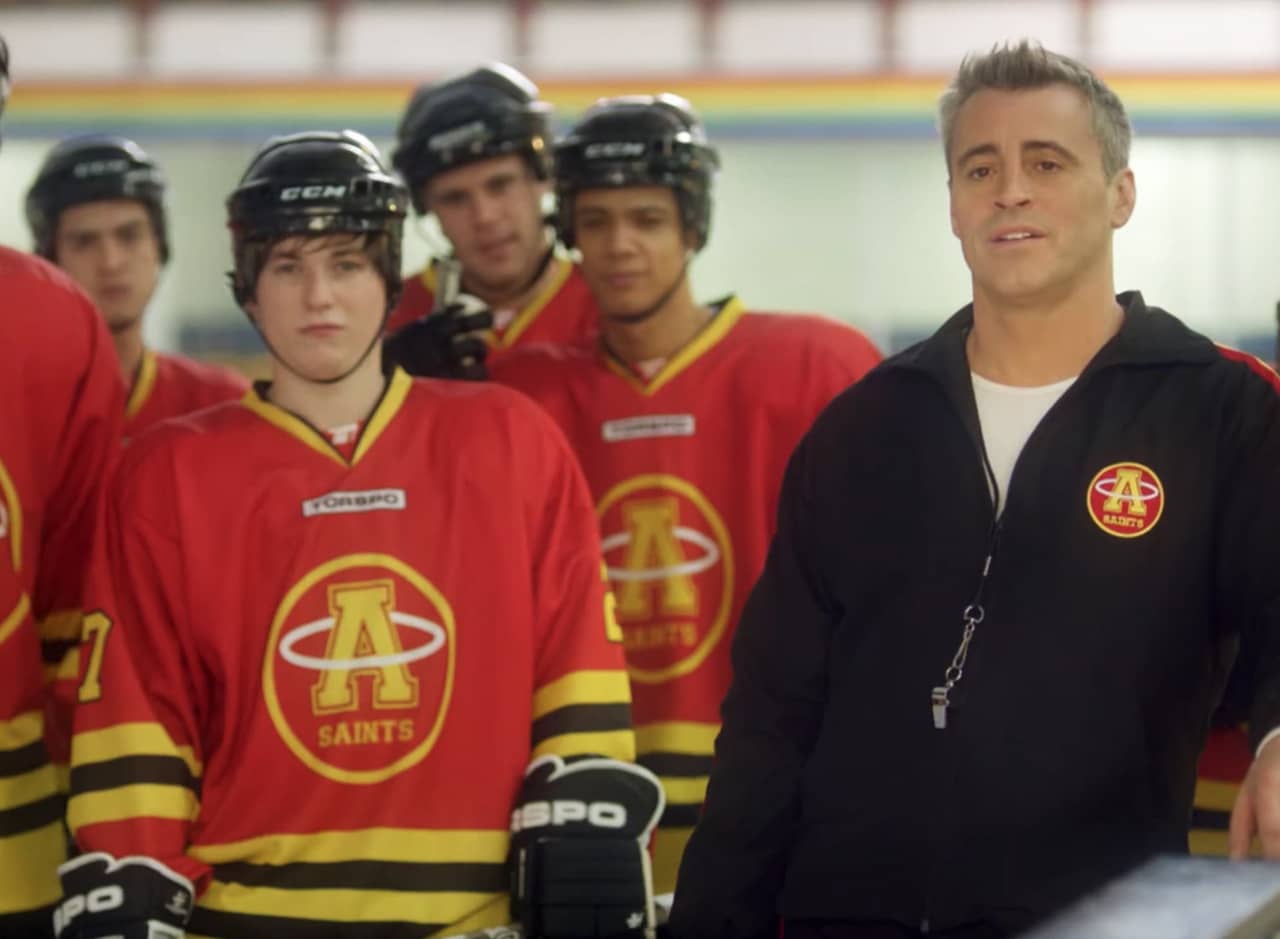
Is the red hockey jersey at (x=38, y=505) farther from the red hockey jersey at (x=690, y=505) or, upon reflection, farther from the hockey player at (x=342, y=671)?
the red hockey jersey at (x=690, y=505)

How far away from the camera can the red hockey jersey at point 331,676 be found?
231 cm

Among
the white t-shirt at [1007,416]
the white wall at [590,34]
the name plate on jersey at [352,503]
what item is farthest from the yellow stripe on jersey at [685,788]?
the white wall at [590,34]

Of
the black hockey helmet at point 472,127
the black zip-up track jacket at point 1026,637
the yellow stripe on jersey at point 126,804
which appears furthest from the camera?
the black hockey helmet at point 472,127

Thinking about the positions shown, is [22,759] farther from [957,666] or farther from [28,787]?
[957,666]

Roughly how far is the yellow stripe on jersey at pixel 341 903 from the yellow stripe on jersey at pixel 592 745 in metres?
0.19

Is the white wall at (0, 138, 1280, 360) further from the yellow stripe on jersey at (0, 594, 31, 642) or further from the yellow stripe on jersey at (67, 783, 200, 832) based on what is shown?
the yellow stripe on jersey at (67, 783, 200, 832)

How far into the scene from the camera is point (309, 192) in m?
2.45

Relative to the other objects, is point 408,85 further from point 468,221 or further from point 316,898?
point 316,898

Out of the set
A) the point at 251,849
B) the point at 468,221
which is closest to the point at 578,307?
the point at 468,221

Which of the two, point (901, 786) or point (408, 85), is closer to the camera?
point (901, 786)

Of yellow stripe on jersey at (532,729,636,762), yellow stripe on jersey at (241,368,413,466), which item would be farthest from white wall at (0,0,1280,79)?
yellow stripe on jersey at (532,729,636,762)

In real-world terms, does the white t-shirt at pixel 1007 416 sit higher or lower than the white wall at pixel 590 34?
lower

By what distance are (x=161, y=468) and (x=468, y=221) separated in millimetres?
912

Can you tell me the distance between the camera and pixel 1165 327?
1780 millimetres
